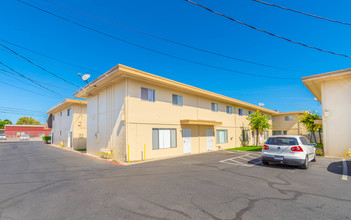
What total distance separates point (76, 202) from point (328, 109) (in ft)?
51.2

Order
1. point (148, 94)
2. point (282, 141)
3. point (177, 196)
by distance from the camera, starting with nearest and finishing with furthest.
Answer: point (177, 196)
point (282, 141)
point (148, 94)

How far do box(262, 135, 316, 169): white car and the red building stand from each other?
64950 millimetres

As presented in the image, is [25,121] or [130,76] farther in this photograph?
[25,121]

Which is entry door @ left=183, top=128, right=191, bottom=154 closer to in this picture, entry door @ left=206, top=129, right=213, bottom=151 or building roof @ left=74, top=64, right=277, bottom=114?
entry door @ left=206, top=129, right=213, bottom=151

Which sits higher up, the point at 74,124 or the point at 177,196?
the point at 74,124

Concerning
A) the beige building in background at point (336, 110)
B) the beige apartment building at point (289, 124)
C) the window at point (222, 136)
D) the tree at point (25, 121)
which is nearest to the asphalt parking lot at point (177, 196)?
the beige building in background at point (336, 110)

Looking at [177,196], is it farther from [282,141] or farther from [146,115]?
[146,115]

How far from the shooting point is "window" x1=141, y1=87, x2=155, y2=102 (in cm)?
1205

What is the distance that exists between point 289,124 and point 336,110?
22.0m

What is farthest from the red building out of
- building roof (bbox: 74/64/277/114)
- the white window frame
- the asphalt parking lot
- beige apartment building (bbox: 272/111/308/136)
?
beige apartment building (bbox: 272/111/308/136)

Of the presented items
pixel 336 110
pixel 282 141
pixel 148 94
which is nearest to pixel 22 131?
pixel 148 94

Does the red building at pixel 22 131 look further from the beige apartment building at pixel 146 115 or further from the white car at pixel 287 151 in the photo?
the white car at pixel 287 151

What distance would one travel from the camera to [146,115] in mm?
11992

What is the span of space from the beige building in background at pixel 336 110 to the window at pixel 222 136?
8.57 meters
